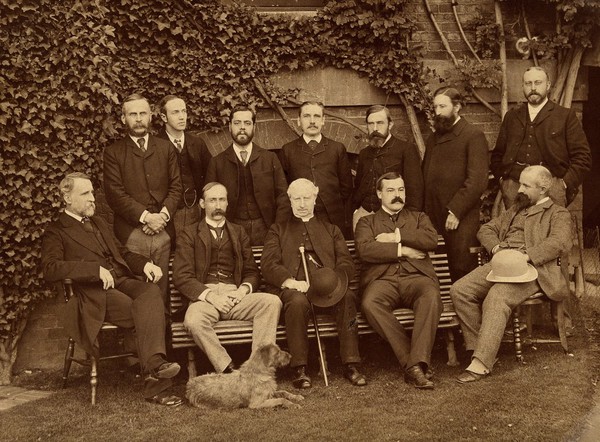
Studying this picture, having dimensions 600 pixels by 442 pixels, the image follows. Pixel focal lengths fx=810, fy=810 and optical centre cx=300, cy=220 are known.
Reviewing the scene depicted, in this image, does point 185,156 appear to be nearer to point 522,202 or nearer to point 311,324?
point 311,324

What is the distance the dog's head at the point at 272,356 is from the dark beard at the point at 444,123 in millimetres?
2555

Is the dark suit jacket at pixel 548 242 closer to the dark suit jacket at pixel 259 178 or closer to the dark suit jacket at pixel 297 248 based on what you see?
the dark suit jacket at pixel 297 248

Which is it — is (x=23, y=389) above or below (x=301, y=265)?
below

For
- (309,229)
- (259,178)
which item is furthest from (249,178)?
(309,229)

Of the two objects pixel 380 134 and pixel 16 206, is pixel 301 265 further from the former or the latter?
pixel 16 206

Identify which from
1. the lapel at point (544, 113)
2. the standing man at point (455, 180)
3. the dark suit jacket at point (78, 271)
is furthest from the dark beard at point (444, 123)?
the dark suit jacket at point (78, 271)

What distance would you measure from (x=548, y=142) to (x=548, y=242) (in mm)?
1085

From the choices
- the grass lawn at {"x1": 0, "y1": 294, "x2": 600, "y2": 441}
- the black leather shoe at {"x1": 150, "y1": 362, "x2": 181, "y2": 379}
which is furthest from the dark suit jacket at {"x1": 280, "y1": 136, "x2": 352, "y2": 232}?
the black leather shoe at {"x1": 150, "y1": 362, "x2": 181, "y2": 379}

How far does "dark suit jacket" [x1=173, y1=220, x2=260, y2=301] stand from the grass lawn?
776 millimetres

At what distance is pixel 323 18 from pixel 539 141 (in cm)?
246

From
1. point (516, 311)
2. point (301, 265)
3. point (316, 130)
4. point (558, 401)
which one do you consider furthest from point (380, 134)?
point (558, 401)

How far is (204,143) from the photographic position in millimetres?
7207

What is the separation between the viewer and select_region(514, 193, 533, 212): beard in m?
6.51

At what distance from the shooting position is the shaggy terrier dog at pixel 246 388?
5.45m
